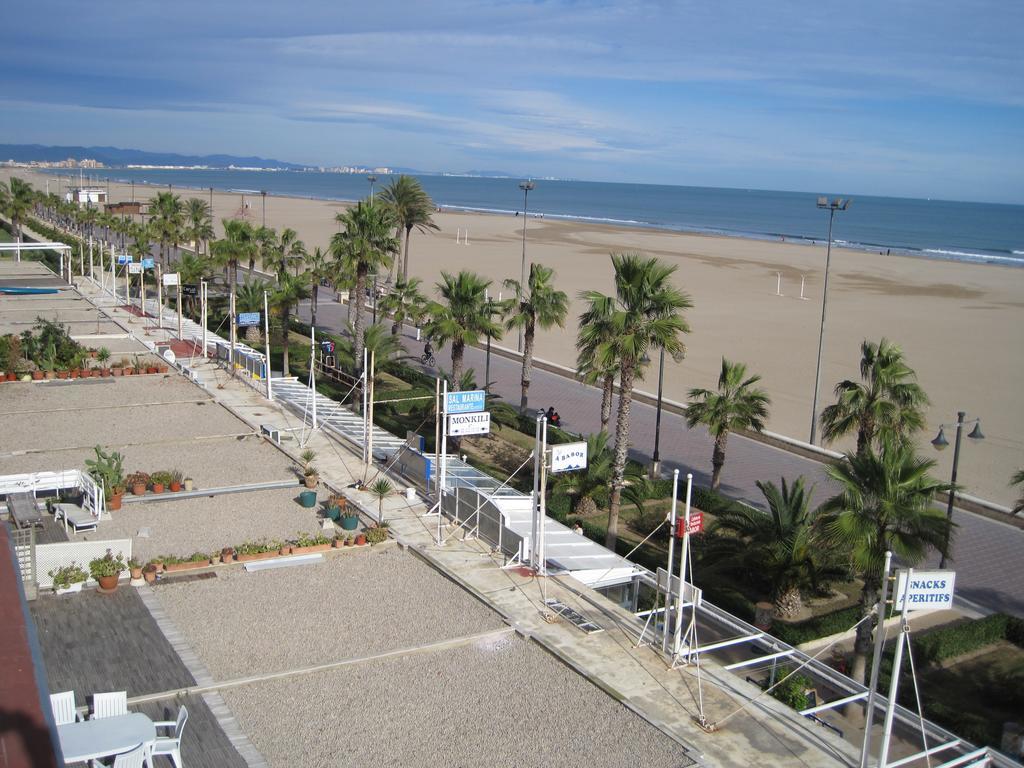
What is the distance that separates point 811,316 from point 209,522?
40813mm

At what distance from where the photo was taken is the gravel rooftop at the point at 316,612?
13852 millimetres

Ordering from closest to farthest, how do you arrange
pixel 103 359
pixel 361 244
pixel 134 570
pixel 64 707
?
pixel 64 707 < pixel 134 570 < pixel 103 359 < pixel 361 244

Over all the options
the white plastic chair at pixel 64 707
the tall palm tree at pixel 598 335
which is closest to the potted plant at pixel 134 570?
the white plastic chair at pixel 64 707

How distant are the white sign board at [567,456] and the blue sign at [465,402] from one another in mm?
3421

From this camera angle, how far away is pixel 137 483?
20688 millimetres

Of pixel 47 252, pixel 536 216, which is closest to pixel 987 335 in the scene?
pixel 47 252

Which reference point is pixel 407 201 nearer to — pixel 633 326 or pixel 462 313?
pixel 462 313

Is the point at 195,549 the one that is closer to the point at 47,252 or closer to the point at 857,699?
the point at 857,699

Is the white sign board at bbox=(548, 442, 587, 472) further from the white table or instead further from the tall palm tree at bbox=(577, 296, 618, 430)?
the white table

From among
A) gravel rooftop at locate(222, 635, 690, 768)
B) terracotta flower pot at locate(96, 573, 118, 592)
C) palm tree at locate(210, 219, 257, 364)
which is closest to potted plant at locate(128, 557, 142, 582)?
terracotta flower pot at locate(96, 573, 118, 592)

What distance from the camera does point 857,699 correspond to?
42.8ft

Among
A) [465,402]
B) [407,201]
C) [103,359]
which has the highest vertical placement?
[407,201]

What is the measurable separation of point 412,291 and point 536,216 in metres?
118

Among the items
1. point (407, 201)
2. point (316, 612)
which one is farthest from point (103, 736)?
point (407, 201)
